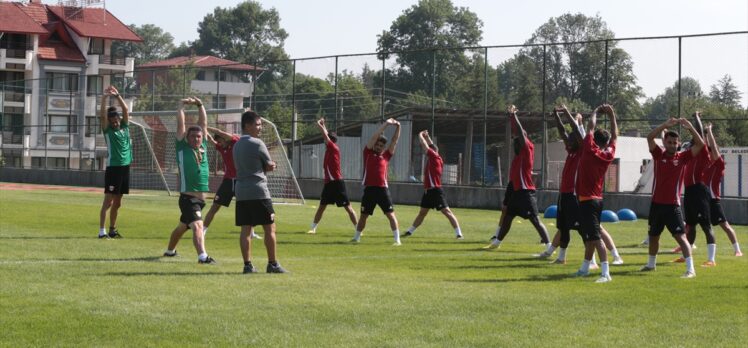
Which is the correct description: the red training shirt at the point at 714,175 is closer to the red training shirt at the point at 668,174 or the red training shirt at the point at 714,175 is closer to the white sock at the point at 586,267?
the red training shirt at the point at 668,174

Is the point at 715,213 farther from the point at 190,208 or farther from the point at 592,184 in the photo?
the point at 190,208

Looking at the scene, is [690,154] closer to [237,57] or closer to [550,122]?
[550,122]

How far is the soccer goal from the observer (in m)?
35.0

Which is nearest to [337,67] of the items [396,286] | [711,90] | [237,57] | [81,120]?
[711,90]

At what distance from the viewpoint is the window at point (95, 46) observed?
294 ft

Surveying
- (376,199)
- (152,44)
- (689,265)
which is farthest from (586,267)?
(152,44)

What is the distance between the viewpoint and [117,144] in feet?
62.2

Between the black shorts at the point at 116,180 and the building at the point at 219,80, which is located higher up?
the building at the point at 219,80

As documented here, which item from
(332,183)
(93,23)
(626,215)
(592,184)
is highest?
(93,23)

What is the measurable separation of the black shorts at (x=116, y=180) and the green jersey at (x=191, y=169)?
4.02 meters

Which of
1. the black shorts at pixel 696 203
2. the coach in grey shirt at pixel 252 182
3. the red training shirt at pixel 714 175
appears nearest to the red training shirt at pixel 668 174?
the black shorts at pixel 696 203

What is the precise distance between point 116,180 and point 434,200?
6241mm

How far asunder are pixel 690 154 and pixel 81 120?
49.3m

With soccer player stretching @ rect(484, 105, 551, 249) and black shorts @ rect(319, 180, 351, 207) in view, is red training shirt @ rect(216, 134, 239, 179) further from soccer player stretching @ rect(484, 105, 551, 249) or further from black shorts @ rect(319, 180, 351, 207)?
soccer player stretching @ rect(484, 105, 551, 249)
